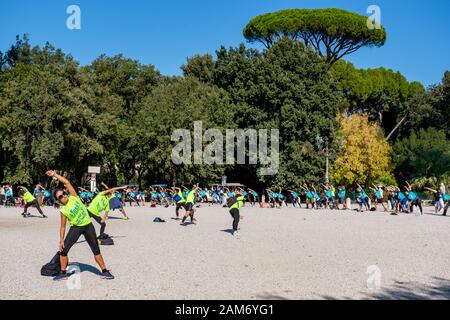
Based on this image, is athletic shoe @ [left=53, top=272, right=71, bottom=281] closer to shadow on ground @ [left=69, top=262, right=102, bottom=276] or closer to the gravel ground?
the gravel ground

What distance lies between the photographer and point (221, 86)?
53344mm

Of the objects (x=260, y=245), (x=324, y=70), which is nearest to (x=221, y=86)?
(x=324, y=70)

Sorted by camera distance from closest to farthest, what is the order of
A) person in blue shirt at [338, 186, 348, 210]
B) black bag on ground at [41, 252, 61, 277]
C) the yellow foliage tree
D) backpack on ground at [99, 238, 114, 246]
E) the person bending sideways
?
the person bending sideways, black bag on ground at [41, 252, 61, 277], backpack on ground at [99, 238, 114, 246], person in blue shirt at [338, 186, 348, 210], the yellow foliage tree

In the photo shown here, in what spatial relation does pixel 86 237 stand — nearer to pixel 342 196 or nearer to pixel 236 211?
pixel 236 211

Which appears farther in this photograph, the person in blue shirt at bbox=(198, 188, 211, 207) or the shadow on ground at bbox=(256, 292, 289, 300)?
the person in blue shirt at bbox=(198, 188, 211, 207)

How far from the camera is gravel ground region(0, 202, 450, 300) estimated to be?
8445 millimetres

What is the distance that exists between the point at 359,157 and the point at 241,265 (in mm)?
44111

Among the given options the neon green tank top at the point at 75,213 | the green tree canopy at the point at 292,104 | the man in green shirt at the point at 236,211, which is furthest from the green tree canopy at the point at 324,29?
the neon green tank top at the point at 75,213

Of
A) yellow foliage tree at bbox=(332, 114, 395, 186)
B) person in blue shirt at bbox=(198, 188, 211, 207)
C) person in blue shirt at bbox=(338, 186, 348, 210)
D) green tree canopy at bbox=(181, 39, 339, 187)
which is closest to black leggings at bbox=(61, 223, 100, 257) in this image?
person in blue shirt at bbox=(338, 186, 348, 210)

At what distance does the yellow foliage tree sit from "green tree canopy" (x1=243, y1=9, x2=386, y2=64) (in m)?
7.15

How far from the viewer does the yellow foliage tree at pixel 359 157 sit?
173 feet

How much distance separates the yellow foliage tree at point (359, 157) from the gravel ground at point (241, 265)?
34371mm

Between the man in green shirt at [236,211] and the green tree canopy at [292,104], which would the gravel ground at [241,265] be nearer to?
the man in green shirt at [236,211]
